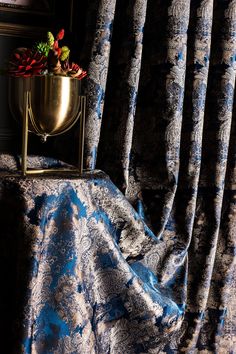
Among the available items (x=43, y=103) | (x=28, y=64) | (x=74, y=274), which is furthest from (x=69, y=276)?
(x=28, y=64)

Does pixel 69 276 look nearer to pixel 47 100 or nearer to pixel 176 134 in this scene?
pixel 47 100

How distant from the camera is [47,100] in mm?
1521

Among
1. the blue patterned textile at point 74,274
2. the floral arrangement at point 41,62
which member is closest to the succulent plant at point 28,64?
the floral arrangement at point 41,62

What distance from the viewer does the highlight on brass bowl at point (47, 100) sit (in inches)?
59.7

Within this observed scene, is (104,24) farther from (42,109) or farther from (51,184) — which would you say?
(51,184)

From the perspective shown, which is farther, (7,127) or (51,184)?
(7,127)

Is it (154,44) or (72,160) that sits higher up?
(154,44)

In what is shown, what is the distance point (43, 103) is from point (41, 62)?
4.3 inches

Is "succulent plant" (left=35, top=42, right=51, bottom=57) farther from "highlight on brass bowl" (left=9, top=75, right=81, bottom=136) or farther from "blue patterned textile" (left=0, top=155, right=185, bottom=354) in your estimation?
"blue patterned textile" (left=0, top=155, right=185, bottom=354)

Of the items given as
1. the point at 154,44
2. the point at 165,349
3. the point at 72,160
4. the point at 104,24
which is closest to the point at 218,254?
the point at 165,349

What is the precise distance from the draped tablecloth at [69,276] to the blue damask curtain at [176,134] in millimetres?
198

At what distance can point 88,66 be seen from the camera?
1.85 meters

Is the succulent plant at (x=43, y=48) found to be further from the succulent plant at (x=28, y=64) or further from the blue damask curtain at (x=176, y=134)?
the blue damask curtain at (x=176, y=134)

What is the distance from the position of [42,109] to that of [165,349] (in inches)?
35.9
